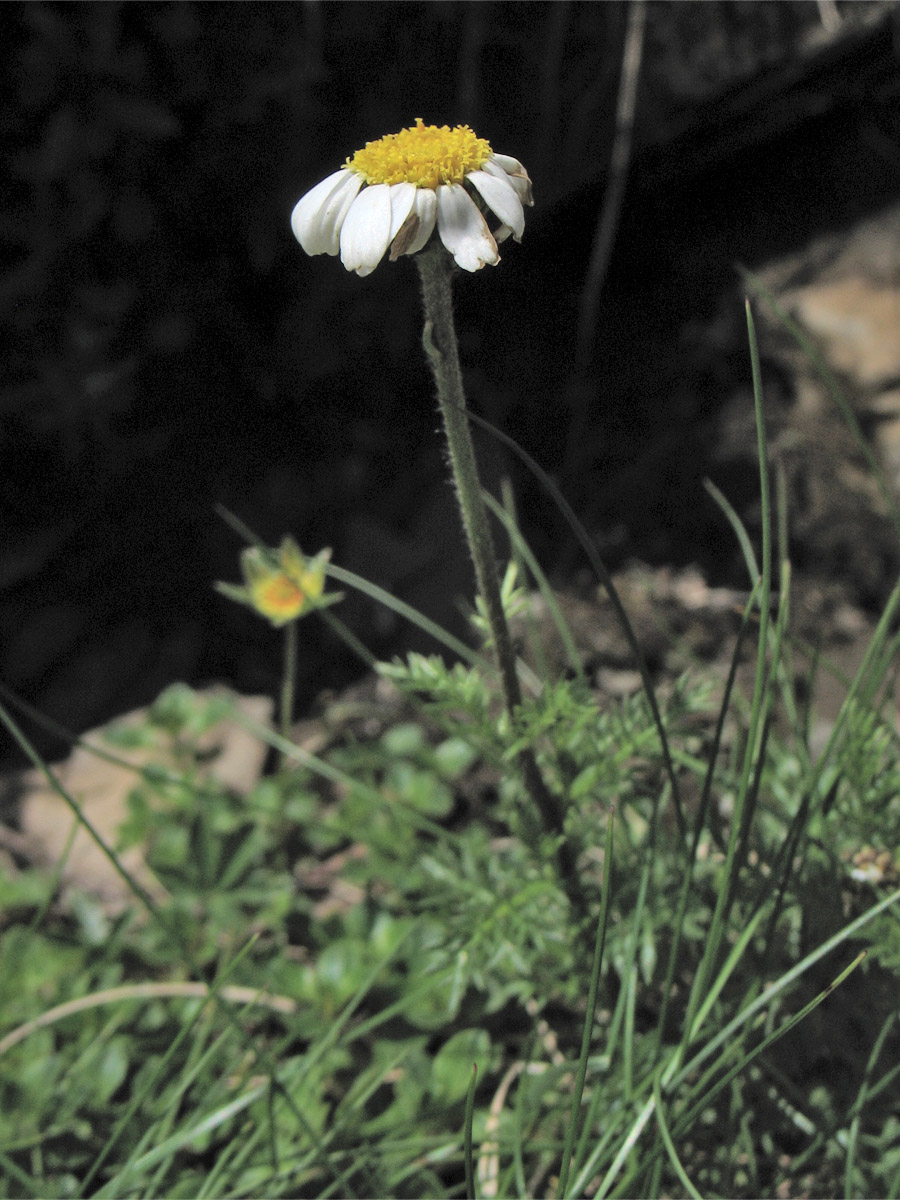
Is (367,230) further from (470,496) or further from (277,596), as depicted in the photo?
(277,596)

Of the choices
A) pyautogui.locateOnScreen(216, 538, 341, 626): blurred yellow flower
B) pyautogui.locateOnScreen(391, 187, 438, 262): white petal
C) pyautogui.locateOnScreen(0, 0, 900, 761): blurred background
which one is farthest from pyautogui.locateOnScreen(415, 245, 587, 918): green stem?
pyautogui.locateOnScreen(0, 0, 900, 761): blurred background

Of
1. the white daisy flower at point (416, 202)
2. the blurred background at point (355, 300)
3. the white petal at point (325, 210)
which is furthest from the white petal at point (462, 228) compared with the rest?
the blurred background at point (355, 300)

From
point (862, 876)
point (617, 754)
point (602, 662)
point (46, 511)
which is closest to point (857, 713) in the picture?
point (862, 876)

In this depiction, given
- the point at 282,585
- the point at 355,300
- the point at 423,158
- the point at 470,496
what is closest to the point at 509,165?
the point at 423,158

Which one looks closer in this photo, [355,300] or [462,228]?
[462,228]

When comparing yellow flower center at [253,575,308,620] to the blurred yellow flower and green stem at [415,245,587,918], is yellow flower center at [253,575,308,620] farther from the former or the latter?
green stem at [415,245,587,918]

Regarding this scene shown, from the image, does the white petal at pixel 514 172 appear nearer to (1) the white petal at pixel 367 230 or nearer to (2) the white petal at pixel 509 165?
(2) the white petal at pixel 509 165

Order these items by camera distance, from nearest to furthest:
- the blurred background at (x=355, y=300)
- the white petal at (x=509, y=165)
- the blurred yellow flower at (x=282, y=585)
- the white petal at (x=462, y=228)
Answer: the white petal at (x=462, y=228)
the white petal at (x=509, y=165)
the blurred yellow flower at (x=282, y=585)
the blurred background at (x=355, y=300)
